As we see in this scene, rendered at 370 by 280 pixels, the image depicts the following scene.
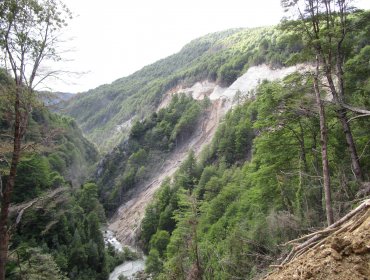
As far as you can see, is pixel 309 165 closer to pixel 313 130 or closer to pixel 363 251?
pixel 313 130

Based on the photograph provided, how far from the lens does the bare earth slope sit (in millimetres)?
68781

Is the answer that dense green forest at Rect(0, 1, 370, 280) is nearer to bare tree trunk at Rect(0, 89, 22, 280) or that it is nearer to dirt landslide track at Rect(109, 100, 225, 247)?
bare tree trunk at Rect(0, 89, 22, 280)

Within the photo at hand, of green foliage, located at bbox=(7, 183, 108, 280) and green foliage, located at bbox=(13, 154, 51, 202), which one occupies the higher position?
green foliage, located at bbox=(13, 154, 51, 202)

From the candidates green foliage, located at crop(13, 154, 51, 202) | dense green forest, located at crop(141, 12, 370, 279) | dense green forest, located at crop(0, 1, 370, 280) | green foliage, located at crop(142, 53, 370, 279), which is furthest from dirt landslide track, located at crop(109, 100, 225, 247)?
green foliage, located at crop(142, 53, 370, 279)

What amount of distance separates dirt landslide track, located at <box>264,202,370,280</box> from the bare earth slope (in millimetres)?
58705

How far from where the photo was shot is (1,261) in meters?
8.13

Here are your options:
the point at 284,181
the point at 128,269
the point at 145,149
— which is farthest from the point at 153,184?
the point at 284,181

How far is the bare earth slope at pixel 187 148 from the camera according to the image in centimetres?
6878

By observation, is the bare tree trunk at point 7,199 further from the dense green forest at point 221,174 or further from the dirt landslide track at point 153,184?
the dirt landslide track at point 153,184

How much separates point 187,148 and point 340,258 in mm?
78960

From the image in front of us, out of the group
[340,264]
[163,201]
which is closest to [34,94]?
[340,264]

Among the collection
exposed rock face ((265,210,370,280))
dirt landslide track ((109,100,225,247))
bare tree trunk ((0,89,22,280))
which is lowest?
dirt landslide track ((109,100,225,247))

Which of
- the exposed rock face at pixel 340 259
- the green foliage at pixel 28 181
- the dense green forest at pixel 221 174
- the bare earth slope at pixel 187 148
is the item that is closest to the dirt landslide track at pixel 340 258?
the exposed rock face at pixel 340 259

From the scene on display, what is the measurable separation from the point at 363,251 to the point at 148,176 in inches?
3137
